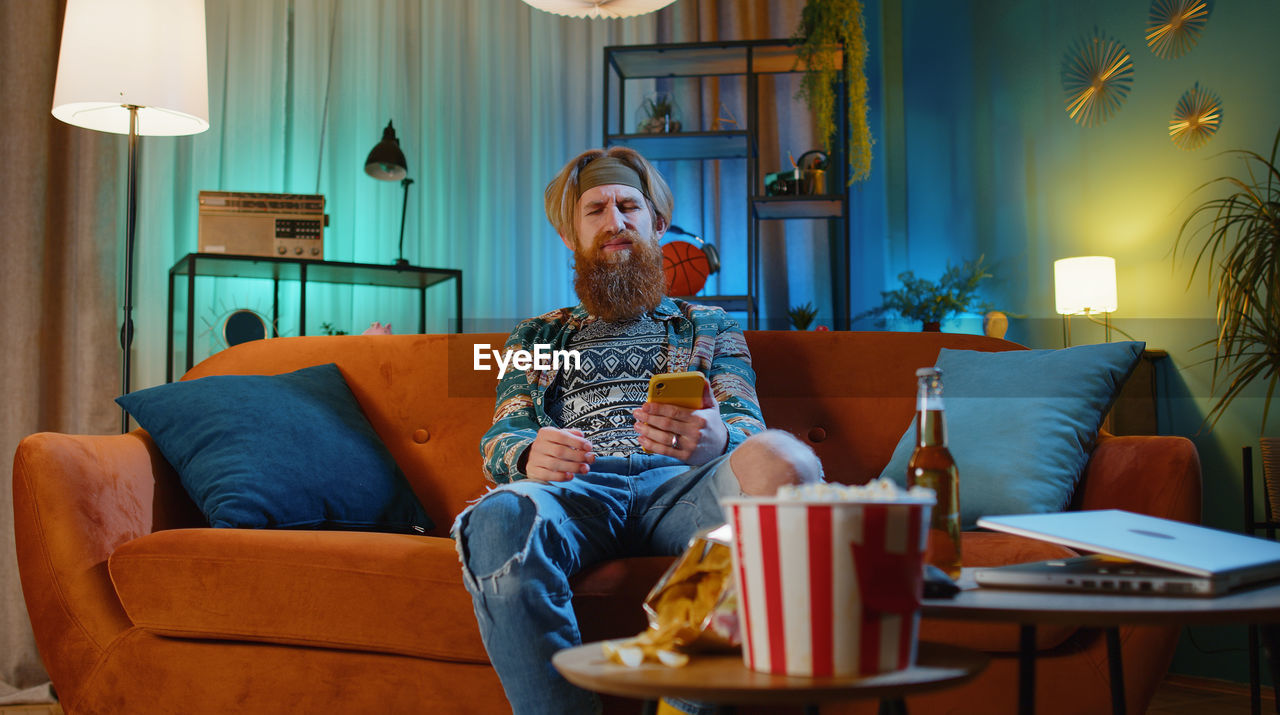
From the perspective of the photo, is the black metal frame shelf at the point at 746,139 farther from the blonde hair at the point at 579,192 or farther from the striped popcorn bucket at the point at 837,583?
the striped popcorn bucket at the point at 837,583

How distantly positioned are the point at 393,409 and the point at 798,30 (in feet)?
8.24

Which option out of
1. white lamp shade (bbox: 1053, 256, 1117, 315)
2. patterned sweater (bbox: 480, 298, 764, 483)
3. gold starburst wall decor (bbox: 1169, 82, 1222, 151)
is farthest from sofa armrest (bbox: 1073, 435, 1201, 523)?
gold starburst wall decor (bbox: 1169, 82, 1222, 151)

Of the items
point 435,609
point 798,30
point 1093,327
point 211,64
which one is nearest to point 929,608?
point 435,609

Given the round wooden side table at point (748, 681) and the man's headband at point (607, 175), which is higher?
the man's headband at point (607, 175)

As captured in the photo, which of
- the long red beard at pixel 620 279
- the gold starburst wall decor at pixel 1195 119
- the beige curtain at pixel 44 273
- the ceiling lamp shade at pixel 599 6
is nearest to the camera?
the long red beard at pixel 620 279

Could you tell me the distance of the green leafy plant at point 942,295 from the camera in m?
3.65

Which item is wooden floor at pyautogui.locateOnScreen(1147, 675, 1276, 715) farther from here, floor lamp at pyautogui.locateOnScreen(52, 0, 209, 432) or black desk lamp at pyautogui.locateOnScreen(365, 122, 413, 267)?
black desk lamp at pyautogui.locateOnScreen(365, 122, 413, 267)

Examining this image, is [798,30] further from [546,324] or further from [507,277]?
[546,324]

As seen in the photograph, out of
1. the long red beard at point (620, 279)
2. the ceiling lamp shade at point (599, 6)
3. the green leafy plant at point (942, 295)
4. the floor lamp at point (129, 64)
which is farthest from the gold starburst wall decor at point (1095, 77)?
the floor lamp at point (129, 64)

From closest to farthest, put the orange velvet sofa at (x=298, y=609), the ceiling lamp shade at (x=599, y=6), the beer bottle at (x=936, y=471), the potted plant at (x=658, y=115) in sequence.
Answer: the beer bottle at (x=936, y=471) → the orange velvet sofa at (x=298, y=609) → the ceiling lamp shade at (x=599, y=6) → the potted plant at (x=658, y=115)

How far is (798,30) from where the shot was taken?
12.4 ft

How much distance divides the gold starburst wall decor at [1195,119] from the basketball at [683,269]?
1.64 meters

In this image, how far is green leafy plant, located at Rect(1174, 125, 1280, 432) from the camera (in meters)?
2.39

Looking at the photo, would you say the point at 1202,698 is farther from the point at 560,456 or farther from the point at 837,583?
the point at 837,583
